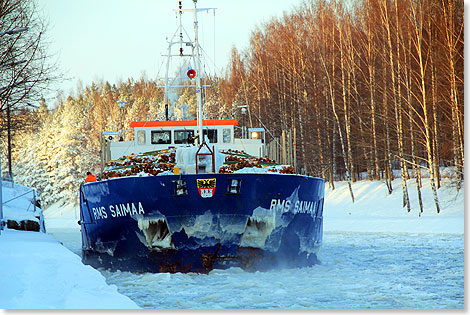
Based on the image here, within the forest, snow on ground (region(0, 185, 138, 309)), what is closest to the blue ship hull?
snow on ground (region(0, 185, 138, 309))

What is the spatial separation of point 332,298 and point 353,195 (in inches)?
1025

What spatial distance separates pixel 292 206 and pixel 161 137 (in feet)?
22.5

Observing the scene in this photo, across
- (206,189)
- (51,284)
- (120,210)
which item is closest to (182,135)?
(120,210)

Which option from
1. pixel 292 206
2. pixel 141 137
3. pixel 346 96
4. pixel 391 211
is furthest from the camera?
pixel 346 96

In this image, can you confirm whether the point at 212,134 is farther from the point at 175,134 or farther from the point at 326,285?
the point at 326,285

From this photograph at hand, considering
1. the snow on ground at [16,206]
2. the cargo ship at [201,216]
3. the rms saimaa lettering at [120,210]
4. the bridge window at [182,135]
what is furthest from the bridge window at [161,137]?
the snow on ground at [16,206]

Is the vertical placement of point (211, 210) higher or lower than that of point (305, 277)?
higher

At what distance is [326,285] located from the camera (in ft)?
41.9

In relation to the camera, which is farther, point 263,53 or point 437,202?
point 263,53

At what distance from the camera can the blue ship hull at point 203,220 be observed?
13.3m

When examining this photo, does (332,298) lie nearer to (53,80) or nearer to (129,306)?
(129,306)

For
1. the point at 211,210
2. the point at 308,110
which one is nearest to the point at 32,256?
the point at 211,210

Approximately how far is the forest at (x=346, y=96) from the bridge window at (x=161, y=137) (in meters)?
2.50

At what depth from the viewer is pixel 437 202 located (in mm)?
27516
